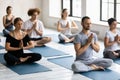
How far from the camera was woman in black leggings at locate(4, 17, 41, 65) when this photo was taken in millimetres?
5184

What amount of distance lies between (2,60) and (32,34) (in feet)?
5.58

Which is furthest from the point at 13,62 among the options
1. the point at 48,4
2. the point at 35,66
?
the point at 48,4

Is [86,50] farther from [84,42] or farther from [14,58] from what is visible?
[14,58]

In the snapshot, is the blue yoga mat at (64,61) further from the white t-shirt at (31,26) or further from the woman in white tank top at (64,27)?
the woman in white tank top at (64,27)

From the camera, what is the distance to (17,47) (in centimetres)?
525

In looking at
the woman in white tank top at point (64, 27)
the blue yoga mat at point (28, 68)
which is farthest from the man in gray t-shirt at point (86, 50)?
the woman in white tank top at point (64, 27)

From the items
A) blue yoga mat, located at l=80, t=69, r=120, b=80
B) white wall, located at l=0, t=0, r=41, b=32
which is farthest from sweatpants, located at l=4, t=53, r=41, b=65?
white wall, located at l=0, t=0, r=41, b=32

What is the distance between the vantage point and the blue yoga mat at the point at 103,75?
4469 mm

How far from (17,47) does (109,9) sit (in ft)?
13.8

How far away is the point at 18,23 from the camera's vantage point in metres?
5.09

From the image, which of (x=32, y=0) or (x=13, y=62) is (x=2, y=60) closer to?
(x=13, y=62)

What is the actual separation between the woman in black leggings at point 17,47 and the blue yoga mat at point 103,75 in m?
1.21

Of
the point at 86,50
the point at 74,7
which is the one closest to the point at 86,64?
the point at 86,50

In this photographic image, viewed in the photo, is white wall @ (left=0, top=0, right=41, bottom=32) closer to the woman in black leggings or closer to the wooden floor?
the woman in black leggings
